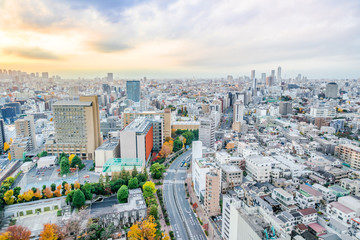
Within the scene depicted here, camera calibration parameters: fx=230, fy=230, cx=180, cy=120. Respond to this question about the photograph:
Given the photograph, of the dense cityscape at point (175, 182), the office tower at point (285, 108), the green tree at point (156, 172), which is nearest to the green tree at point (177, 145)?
the dense cityscape at point (175, 182)

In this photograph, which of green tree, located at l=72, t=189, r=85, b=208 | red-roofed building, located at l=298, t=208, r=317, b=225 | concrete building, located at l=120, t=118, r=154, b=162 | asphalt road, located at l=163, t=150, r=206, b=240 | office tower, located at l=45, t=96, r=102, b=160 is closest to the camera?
red-roofed building, located at l=298, t=208, r=317, b=225

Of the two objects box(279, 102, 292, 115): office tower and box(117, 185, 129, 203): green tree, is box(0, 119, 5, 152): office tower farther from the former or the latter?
box(279, 102, 292, 115): office tower

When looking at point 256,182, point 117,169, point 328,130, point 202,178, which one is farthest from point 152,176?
point 328,130

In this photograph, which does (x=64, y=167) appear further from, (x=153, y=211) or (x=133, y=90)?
(x=133, y=90)

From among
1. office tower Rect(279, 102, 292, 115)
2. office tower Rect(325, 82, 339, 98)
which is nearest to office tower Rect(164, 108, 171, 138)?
office tower Rect(279, 102, 292, 115)

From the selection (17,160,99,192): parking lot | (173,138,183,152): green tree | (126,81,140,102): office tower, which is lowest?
(17,160,99,192): parking lot

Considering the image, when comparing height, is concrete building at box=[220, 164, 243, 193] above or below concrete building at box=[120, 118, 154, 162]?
below

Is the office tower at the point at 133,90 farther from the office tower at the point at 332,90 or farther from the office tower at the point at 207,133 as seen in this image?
the office tower at the point at 332,90
